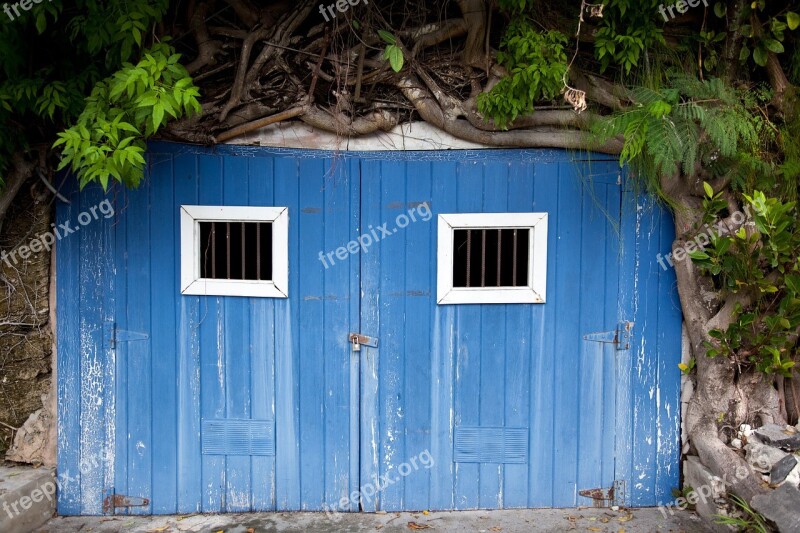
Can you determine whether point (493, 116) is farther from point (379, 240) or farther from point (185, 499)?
point (185, 499)

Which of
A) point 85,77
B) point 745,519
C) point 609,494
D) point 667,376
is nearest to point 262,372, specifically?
point 85,77

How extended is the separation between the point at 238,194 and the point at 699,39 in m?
2.91

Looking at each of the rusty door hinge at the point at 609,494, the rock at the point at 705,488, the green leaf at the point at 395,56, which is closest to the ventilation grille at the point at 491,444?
the rusty door hinge at the point at 609,494

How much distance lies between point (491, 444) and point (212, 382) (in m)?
1.76

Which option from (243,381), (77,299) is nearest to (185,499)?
(243,381)

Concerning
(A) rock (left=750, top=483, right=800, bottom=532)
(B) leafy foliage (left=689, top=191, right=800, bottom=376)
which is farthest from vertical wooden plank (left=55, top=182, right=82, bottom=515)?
(A) rock (left=750, top=483, right=800, bottom=532)

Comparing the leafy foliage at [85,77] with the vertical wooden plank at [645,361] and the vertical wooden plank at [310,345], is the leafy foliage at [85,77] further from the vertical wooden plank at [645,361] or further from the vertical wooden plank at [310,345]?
the vertical wooden plank at [645,361]

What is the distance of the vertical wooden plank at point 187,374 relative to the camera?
3.95 metres

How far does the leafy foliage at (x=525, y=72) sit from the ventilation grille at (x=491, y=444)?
1.86 m

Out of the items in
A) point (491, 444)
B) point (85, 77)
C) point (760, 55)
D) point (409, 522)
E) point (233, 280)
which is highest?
point (760, 55)

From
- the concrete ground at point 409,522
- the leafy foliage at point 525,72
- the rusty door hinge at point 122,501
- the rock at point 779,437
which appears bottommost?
the concrete ground at point 409,522

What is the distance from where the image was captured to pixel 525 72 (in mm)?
3641

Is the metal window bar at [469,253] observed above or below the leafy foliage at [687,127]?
below

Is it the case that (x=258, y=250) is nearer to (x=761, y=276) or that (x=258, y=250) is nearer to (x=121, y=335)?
(x=121, y=335)
